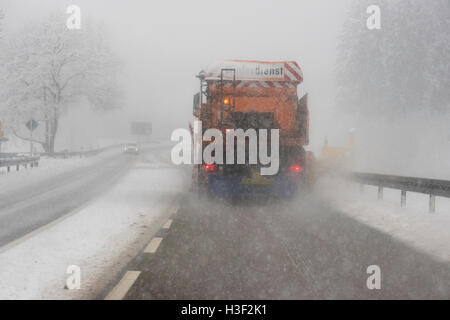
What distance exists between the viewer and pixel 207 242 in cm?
711

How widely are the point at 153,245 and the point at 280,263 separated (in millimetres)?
1988

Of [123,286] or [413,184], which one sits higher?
[413,184]

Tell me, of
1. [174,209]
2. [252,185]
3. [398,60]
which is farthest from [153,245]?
[398,60]

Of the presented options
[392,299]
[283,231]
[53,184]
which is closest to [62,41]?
[53,184]

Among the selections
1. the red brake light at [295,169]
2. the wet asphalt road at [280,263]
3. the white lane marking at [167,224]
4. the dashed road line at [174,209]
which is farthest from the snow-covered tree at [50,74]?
the wet asphalt road at [280,263]

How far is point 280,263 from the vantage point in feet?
19.0

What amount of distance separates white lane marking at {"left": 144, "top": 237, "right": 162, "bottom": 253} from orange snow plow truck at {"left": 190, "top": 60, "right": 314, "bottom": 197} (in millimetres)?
4241

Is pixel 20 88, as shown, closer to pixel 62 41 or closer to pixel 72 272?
pixel 62 41

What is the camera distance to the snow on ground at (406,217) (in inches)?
288

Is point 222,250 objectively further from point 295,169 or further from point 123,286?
point 295,169

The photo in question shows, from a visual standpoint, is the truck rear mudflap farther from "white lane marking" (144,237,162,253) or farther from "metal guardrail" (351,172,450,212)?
"white lane marking" (144,237,162,253)

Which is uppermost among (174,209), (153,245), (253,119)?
(253,119)

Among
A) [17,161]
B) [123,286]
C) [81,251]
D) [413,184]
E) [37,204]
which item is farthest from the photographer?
[17,161]

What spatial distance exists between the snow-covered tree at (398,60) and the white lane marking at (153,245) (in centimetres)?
2577
